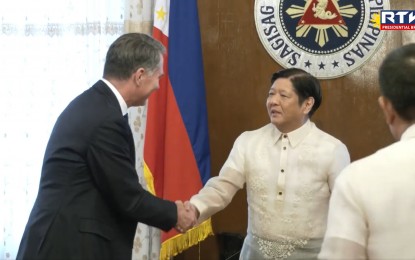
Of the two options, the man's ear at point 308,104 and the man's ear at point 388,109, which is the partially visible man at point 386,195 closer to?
the man's ear at point 388,109

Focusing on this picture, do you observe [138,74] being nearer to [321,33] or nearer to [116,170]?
[116,170]

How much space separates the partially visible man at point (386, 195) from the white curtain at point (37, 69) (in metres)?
2.32

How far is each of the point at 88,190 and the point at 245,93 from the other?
61.3 inches

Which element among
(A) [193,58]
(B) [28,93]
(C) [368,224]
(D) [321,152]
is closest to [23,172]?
(B) [28,93]

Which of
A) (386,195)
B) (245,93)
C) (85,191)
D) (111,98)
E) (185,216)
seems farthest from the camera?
(245,93)

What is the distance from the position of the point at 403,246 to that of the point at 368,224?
0.09 m

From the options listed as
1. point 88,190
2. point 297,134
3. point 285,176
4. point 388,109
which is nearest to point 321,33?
point 297,134

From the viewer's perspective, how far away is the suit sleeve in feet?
6.36

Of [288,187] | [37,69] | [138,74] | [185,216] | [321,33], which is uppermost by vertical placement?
[321,33]

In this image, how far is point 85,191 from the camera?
195cm

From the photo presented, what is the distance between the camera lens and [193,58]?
123 inches

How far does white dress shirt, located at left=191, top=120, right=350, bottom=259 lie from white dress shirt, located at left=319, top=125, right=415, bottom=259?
1.04m

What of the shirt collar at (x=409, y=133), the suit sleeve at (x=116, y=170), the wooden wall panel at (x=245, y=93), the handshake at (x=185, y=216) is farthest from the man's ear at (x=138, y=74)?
the wooden wall panel at (x=245, y=93)

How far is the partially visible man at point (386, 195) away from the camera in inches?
48.9
